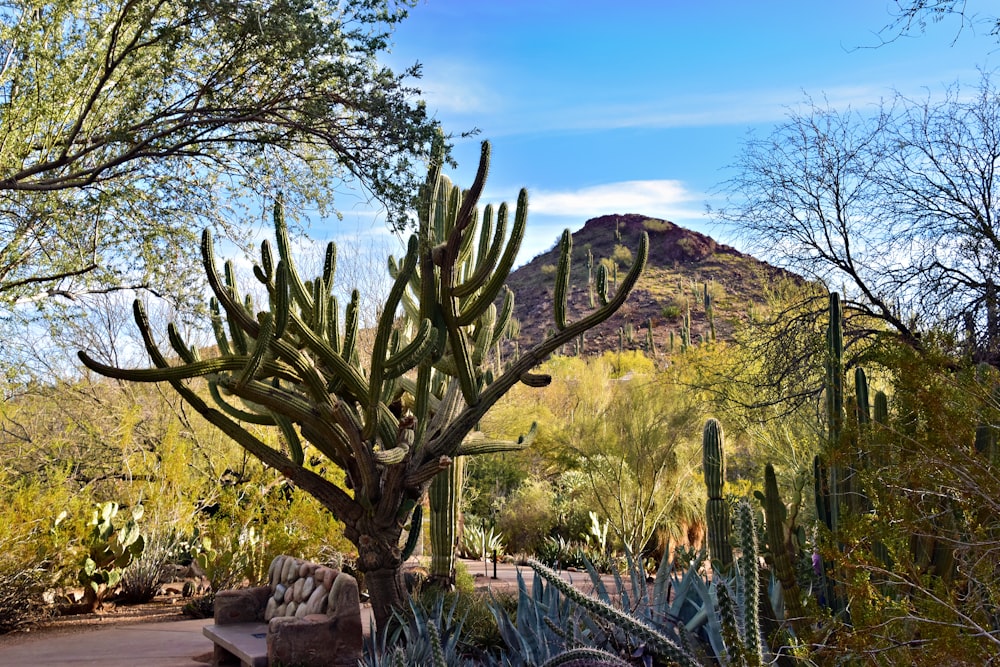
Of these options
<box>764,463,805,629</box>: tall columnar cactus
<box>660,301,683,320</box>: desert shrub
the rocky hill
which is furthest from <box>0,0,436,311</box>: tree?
<box>660,301,683,320</box>: desert shrub

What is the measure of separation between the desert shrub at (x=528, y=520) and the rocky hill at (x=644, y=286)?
81.6ft

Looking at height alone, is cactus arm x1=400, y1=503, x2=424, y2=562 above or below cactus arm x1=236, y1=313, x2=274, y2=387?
below

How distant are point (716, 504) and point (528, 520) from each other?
6.89 m

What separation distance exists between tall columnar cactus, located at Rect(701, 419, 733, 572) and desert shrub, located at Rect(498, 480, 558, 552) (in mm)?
6023

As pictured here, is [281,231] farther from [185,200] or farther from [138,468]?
[138,468]

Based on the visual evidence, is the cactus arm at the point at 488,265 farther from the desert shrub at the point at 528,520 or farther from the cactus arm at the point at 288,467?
the desert shrub at the point at 528,520

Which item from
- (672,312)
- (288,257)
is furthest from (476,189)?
(672,312)

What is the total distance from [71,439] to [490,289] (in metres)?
9.49

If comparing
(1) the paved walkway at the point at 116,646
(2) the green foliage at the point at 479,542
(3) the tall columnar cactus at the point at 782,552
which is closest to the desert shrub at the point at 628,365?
(2) the green foliage at the point at 479,542

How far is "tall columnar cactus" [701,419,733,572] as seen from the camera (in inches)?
424

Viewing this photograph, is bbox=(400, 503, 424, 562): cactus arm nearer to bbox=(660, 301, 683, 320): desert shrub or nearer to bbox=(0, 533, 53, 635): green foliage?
bbox=(0, 533, 53, 635): green foliage

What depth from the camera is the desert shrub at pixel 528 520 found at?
55.7 feet

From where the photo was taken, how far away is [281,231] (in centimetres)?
653

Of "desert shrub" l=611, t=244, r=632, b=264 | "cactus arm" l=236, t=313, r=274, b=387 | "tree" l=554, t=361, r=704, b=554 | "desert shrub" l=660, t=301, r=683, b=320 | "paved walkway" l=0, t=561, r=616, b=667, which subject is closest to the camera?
"cactus arm" l=236, t=313, r=274, b=387
